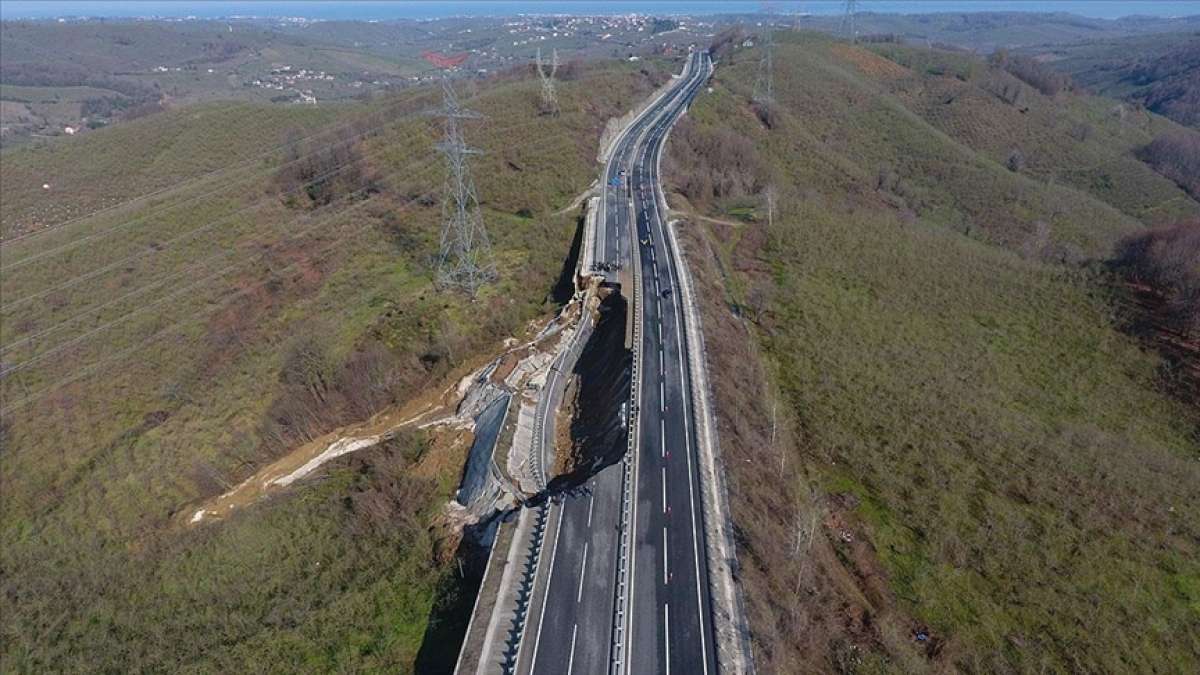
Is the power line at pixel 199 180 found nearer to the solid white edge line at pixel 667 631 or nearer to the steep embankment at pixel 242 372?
the steep embankment at pixel 242 372

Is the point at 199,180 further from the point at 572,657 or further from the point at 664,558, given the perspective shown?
the point at 572,657

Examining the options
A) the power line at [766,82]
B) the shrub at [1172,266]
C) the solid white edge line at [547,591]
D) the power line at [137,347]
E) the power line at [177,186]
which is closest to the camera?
the solid white edge line at [547,591]

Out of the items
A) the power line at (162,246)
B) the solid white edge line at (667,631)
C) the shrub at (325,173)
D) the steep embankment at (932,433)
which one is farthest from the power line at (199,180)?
the solid white edge line at (667,631)

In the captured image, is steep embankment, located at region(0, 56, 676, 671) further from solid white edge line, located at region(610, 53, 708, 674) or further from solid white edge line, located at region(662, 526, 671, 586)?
solid white edge line, located at region(662, 526, 671, 586)

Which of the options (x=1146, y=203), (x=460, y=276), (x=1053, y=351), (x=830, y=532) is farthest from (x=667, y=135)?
(x=1146, y=203)

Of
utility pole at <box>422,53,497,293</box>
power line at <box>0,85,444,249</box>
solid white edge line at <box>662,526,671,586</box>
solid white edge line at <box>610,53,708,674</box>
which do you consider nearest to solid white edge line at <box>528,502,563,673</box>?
solid white edge line at <box>610,53,708,674</box>
